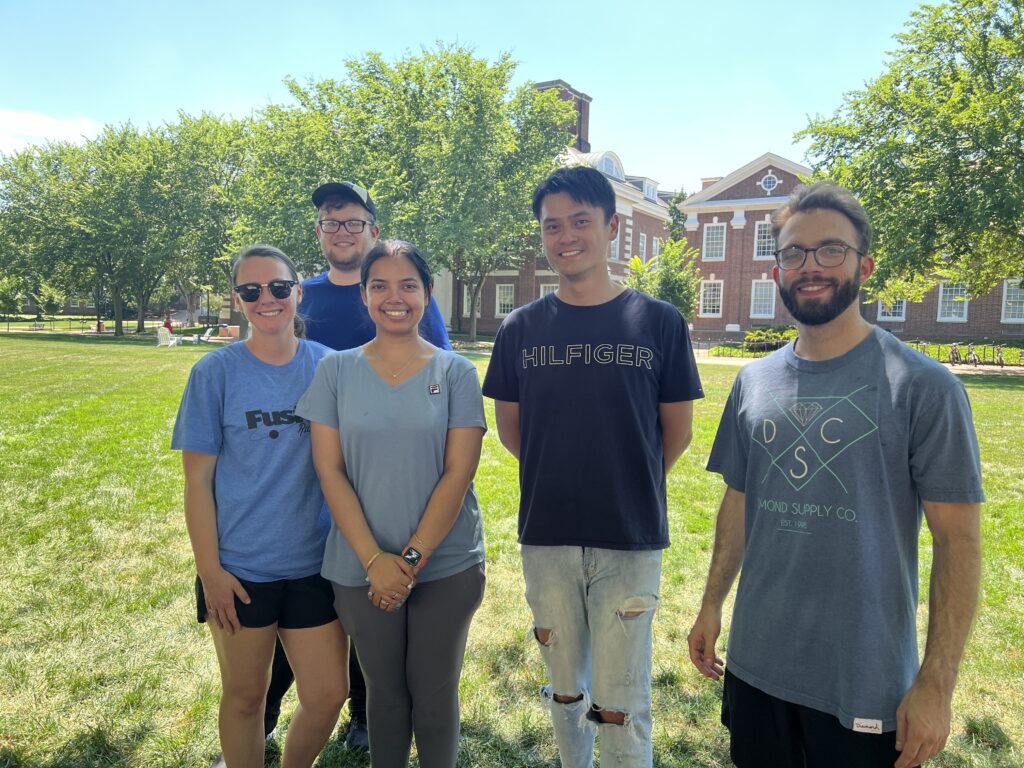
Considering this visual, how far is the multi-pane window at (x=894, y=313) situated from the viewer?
126ft

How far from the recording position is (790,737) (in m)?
2.11

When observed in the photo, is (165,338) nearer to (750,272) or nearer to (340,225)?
(750,272)

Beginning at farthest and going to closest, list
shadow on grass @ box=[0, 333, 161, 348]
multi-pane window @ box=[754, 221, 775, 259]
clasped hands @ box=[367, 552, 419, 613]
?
multi-pane window @ box=[754, 221, 775, 259] < shadow on grass @ box=[0, 333, 161, 348] < clasped hands @ box=[367, 552, 419, 613]

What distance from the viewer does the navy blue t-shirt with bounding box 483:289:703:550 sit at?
2643mm

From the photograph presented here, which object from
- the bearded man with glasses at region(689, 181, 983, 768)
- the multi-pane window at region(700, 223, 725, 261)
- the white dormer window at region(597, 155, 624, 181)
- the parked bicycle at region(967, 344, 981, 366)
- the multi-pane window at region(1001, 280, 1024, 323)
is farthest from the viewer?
the white dormer window at region(597, 155, 624, 181)

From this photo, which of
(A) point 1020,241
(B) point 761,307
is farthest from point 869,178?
(B) point 761,307

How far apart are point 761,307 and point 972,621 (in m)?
41.9

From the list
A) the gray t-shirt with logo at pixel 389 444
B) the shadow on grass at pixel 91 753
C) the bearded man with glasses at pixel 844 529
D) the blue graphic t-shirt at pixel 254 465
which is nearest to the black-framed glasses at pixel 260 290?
the blue graphic t-shirt at pixel 254 465

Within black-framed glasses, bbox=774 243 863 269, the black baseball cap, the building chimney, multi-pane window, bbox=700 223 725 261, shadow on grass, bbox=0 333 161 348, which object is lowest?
shadow on grass, bbox=0 333 161 348

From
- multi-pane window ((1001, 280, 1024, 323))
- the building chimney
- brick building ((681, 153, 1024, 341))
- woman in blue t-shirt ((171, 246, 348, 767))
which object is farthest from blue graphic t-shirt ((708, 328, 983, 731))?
the building chimney

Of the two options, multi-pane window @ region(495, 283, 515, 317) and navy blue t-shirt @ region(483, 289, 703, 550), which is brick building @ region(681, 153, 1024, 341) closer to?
multi-pane window @ region(495, 283, 515, 317)

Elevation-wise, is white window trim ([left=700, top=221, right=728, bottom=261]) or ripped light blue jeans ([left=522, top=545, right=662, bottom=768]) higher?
white window trim ([left=700, top=221, right=728, bottom=261])

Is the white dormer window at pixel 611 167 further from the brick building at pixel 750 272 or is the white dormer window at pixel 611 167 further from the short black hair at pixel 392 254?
the short black hair at pixel 392 254

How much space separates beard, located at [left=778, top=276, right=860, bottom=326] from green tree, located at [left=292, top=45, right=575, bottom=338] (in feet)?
107
